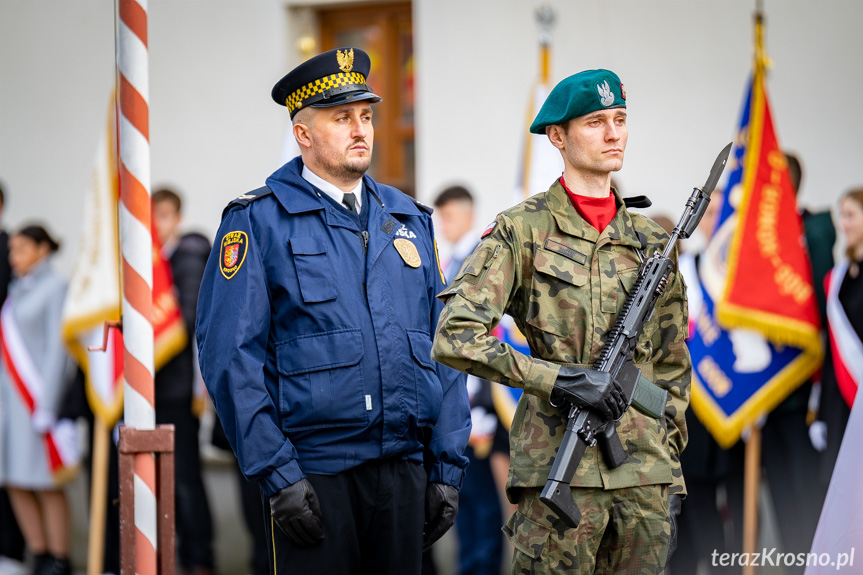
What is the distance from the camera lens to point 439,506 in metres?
2.96

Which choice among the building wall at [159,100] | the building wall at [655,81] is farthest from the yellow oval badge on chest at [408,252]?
the building wall at [159,100]

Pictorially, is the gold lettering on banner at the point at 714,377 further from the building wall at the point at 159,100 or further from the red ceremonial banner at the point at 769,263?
the building wall at the point at 159,100

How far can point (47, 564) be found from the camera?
5738 mm

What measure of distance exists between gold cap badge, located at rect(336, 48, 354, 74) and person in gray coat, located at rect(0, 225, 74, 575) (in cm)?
326

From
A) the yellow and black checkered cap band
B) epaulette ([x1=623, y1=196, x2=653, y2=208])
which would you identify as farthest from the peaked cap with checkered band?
epaulette ([x1=623, y1=196, x2=653, y2=208])

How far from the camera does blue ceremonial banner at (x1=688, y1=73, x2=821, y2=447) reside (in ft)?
15.3

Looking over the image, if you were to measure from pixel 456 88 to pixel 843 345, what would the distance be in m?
4.03

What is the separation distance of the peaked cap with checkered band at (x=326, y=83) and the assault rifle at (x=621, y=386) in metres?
0.94

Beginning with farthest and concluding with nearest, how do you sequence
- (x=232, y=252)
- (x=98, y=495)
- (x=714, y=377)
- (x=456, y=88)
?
(x=456, y=88) < (x=98, y=495) < (x=714, y=377) < (x=232, y=252)

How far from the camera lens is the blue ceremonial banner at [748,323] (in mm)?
4660

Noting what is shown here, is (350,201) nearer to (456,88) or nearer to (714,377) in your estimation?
(714,377)

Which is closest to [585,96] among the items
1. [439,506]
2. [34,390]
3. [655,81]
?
[439,506]

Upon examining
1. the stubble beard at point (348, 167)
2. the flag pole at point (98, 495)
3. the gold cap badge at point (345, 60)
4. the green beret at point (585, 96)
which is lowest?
the flag pole at point (98, 495)

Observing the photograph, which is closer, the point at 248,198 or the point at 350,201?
the point at 248,198
